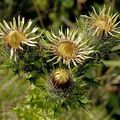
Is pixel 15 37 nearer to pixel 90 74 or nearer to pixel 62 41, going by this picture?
pixel 62 41

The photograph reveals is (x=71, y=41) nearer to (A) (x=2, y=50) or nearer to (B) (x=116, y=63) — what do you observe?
(A) (x=2, y=50)

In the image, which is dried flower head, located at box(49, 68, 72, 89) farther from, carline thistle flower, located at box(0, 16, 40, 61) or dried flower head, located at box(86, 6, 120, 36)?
dried flower head, located at box(86, 6, 120, 36)

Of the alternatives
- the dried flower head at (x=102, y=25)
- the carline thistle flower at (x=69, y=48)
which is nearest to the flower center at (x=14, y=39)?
the carline thistle flower at (x=69, y=48)

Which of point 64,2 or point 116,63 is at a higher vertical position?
point 64,2

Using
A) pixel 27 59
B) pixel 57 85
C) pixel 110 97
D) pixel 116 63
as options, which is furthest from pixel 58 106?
pixel 110 97

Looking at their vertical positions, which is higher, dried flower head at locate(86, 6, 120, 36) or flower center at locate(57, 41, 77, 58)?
dried flower head at locate(86, 6, 120, 36)

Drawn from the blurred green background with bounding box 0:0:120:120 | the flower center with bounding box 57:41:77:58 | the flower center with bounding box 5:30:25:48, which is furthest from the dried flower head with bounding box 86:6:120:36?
the blurred green background with bounding box 0:0:120:120
